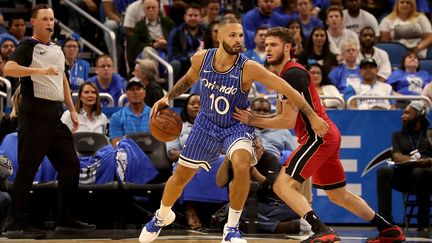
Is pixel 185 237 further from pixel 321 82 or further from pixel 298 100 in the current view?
pixel 321 82

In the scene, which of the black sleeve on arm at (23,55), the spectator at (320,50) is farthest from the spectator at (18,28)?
the black sleeve on arm at (23,55)

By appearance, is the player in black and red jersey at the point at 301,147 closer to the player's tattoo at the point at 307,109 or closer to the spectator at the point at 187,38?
the player's tattoo at the point at 307,109

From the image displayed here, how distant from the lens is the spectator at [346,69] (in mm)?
14094

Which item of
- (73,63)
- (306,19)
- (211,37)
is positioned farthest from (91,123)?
(306,19)

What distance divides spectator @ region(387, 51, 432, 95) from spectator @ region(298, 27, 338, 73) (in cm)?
89

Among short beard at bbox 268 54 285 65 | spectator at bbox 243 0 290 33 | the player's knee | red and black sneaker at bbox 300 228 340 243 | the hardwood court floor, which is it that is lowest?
the hardwood court floor

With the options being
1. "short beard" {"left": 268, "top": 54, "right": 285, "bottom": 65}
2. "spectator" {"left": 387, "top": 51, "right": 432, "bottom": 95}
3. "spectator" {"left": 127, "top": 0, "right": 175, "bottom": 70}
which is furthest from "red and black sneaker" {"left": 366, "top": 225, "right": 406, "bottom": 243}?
"spectator" {"left": 127, "top": 0, "right": 175, "bottom": 70}

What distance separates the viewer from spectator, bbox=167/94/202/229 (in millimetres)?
11672

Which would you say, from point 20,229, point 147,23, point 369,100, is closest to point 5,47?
point 147,23

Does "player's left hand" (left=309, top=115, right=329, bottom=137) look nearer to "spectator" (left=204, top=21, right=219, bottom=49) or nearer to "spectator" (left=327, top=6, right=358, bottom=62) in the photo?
"spectator" (left=204, top=21, right=219, bottom=49)

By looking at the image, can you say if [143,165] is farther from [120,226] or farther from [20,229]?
[20,229]

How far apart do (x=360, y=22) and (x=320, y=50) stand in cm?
167

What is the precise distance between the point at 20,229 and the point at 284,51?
3.38 m

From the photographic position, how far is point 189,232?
11.2 metres
